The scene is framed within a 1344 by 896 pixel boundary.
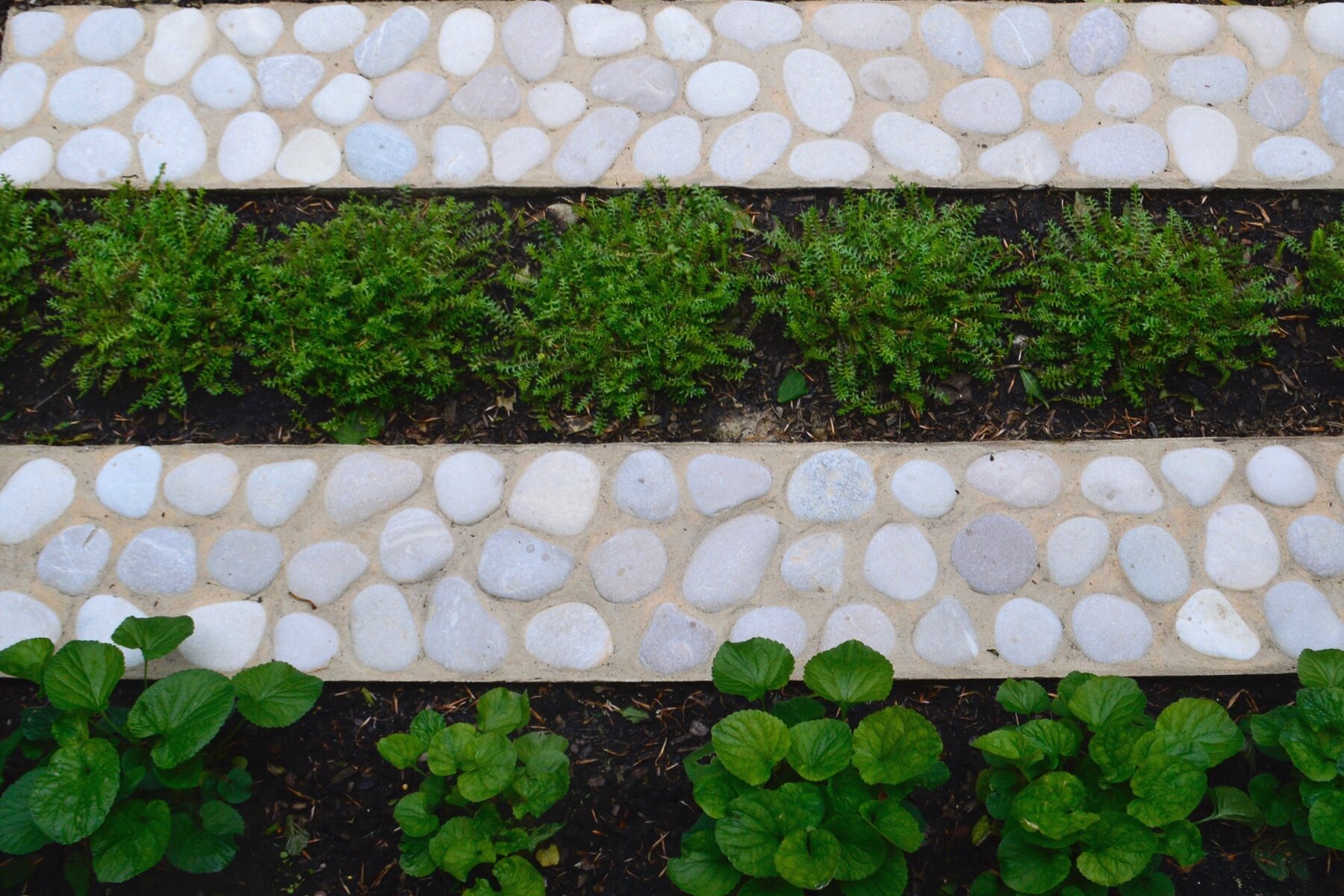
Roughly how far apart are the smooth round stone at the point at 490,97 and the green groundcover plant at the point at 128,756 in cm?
186

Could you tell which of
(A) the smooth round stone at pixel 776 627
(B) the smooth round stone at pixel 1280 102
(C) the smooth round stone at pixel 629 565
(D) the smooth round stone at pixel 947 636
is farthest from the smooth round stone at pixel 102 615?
(B) the smooth round stone at pixel 1280 102

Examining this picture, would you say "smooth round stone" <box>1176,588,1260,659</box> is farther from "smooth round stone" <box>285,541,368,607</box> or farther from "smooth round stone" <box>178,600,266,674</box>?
"smooth round stone" <box>178,600,266,674</box>

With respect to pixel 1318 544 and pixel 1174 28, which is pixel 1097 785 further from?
pixel 1174 28

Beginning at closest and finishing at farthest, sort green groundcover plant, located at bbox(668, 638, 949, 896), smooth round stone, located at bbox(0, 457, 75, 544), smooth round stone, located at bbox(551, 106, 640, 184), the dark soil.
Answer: green groundcover plant, located at bbox(668, 638, 949, 896), the dark soil, smooth round stone, located at bbox(0, 457, 75, 544), smooth round stone, located at bbox(551, 106, 640, 184)

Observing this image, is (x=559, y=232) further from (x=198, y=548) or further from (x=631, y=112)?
(x=198, y=548)

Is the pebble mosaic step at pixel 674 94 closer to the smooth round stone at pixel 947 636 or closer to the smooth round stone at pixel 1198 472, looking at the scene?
the smooth round stone at pixel 1198 472

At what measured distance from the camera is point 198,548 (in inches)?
115

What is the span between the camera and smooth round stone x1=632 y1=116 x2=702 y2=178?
328 centimetres

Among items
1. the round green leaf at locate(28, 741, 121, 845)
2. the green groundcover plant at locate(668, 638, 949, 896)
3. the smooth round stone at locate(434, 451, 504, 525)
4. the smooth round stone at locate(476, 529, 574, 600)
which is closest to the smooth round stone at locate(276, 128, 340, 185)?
the smooth round stone at locate(434, 451, 504, 525)

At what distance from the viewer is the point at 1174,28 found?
Result: 3.47m

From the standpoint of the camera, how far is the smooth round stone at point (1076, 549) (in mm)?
2896

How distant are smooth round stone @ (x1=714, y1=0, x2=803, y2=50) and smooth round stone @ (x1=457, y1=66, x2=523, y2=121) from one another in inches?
29.3

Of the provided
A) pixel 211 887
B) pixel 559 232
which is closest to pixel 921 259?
pixel 559 232

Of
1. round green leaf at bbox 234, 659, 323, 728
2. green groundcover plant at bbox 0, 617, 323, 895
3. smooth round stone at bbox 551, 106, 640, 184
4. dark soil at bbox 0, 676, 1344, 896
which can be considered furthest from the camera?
smooth round stone at bbox 551, 106, 640, 184
